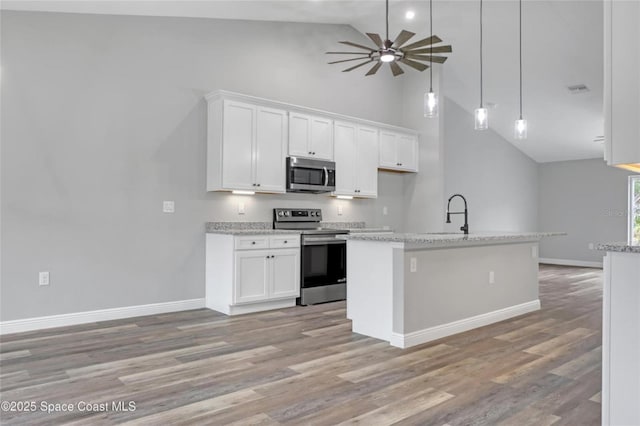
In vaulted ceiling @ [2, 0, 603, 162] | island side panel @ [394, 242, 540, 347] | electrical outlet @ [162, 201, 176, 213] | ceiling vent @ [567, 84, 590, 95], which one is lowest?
island side panel @ [394, 242, 540, 347]

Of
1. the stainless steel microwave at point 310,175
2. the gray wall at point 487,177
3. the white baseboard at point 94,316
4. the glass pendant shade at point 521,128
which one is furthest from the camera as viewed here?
the gray wall at point 487,177

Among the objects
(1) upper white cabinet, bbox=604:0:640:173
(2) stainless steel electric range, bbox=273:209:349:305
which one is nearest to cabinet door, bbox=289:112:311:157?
(2) stainless steel electric range, bbox=273:209:349:305

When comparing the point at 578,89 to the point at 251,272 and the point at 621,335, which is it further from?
the point at 621,335

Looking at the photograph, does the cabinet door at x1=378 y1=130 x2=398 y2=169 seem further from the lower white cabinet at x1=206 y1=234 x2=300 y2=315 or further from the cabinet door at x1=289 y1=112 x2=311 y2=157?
the lower white cabinet at x1=206 y1=234 x2=300 y2=315

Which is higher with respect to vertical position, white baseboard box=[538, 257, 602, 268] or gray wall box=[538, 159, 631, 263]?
gray wall box=[538, 159, 631, 263]

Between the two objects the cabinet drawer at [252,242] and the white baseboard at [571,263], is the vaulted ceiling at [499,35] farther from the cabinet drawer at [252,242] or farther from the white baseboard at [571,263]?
the white baseboard at [571,263]

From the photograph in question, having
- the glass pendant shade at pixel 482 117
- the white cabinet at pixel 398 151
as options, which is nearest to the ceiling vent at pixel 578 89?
the white cabinet at pixel 398 151

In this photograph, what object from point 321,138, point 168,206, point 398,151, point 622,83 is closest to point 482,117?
point 622,83

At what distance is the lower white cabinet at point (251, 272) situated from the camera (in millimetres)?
4738

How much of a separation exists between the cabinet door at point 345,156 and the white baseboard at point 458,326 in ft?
8.29

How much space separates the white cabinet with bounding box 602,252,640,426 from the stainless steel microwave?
3.88 m

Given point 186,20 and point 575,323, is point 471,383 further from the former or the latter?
point 186,20

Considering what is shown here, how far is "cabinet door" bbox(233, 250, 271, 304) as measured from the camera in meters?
4.73

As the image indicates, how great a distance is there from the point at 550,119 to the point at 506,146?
148 cm
